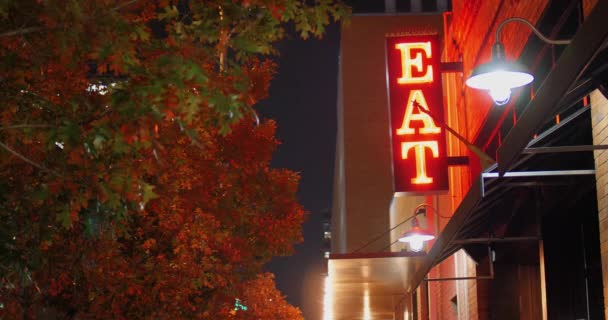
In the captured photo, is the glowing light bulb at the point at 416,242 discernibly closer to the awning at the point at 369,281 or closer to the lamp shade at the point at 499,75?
the awning at the point at 369,281

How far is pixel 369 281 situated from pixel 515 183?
14.9m

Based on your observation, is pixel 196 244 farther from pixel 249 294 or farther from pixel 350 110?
pixel 350 110

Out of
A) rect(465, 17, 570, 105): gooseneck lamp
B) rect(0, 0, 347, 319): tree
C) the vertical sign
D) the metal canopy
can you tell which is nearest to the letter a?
the vertical sign

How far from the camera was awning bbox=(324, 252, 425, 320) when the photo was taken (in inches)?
861

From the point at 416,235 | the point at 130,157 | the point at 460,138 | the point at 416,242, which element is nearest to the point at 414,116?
the point at 460,138

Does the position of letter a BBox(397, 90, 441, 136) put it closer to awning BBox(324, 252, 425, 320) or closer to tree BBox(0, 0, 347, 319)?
awning BBox(324, 252, 425, 320)

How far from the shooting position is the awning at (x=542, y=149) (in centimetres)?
658

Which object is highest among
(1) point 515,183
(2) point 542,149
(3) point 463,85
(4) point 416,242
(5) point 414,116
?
(3) point 463,85

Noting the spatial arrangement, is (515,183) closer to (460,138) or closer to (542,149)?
(542,149)

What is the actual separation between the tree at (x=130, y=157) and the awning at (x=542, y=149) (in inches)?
86.1

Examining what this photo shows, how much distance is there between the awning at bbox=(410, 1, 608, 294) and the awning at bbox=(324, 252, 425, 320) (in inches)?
190

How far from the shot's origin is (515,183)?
37.5ft

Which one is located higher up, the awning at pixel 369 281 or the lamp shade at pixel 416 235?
the lamp shade at pixel 416 235

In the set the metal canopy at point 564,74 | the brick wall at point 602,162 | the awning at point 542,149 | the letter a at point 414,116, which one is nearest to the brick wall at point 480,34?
the letter a at point 414,116
